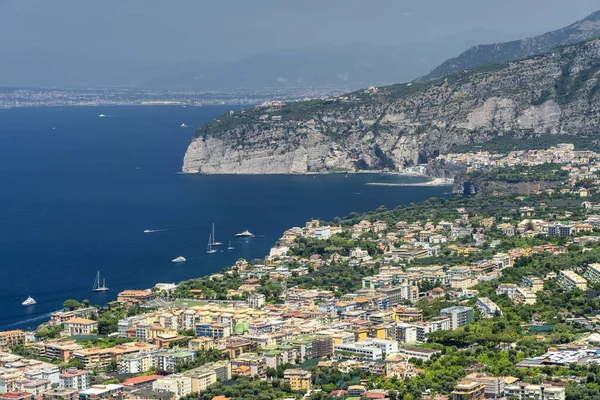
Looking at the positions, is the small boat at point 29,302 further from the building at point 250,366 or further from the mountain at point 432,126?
the mountain at point 432,126

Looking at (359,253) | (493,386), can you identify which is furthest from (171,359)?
(359,253)

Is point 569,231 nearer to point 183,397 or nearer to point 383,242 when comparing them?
point 383,242

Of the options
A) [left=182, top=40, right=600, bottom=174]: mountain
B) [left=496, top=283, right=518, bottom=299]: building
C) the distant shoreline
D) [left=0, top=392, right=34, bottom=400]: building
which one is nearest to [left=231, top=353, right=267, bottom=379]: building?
[left=0, top=392, right=34, bottom=400]: building

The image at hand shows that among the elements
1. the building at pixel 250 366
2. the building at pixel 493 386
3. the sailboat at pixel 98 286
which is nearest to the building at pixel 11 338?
the building at pixel 250 366

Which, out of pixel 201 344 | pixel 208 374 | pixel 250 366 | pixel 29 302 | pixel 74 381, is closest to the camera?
pixel 208 374

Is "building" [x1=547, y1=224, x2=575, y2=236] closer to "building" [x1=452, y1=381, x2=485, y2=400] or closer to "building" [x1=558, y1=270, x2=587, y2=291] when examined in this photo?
"building" [x1=558, y1=270, x2=587, y2=291]

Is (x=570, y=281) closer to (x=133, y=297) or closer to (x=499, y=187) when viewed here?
(x=133, y=297)

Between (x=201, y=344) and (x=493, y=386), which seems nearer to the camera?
(x=493, y=386)
